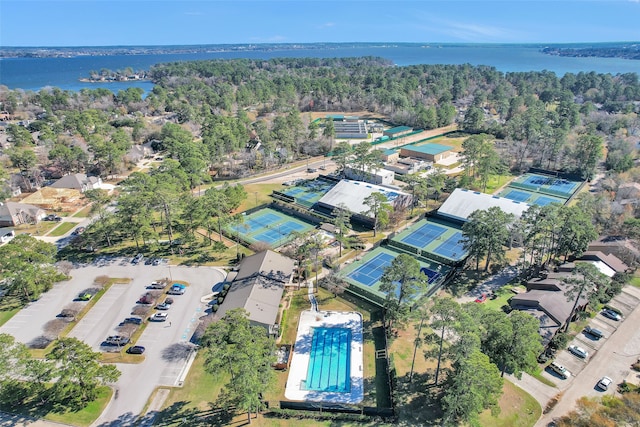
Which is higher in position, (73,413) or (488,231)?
(488,231)

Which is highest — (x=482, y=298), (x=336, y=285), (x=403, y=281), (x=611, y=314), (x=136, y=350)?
(x=403, y=281)

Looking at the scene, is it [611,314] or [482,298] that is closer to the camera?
[611,314]

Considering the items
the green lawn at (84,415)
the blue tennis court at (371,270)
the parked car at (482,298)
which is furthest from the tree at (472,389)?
the green lawn at (84,415)

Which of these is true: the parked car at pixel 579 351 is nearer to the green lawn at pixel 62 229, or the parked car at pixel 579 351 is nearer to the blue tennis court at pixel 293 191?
the blue tennis court at pixel 293 191

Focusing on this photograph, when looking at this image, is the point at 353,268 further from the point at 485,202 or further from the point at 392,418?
the point at 485,202

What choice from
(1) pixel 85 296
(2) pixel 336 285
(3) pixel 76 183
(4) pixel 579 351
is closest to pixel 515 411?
(4) pixel 579 351

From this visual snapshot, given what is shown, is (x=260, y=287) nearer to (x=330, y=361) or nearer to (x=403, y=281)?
(x=330, y=361)

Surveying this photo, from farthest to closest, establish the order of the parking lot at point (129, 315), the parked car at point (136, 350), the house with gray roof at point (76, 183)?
the house with gray roof at point (76, 183)
the parked car at point (136, 350)
the parking lot at point (129, 315)
